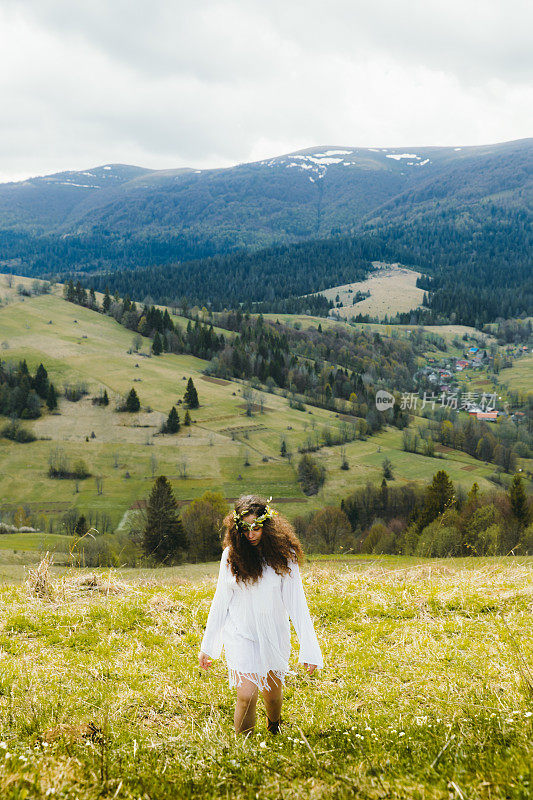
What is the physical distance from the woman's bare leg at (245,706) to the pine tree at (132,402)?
361 feet

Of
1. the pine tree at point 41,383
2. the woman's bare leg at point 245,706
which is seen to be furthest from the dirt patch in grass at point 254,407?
the woman's bare leg at point 245,706

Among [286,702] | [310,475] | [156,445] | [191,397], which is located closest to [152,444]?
[156,445]

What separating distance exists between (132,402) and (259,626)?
10998 cm

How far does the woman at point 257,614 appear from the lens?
4.69 metres

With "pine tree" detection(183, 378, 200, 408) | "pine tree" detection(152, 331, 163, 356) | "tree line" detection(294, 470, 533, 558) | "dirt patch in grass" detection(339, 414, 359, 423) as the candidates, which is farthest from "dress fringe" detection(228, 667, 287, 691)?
"pine tree" detection(152, 331, 163, 356)

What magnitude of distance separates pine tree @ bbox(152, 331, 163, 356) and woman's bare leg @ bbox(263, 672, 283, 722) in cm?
15150

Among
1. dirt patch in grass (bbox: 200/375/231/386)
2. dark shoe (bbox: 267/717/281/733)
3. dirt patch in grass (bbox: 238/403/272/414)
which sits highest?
dark shoe (bbox: 267/717/281/733)

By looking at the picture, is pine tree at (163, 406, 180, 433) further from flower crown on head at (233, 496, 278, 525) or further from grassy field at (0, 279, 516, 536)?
flower crown on head at (233, 496, 278, 525)

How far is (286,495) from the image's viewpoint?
8962cm

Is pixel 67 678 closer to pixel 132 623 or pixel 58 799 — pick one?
pixel 132 623

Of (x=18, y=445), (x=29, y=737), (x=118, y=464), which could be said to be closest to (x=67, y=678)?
(x=29, y=737)

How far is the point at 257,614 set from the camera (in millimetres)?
4770

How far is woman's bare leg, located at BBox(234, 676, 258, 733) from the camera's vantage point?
459 cm

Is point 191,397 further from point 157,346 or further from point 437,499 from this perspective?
point 437,499
